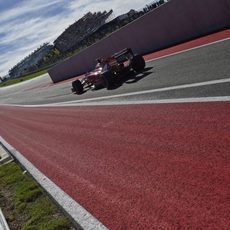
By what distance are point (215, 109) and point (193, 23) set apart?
1179cm

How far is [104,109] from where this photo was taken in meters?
12.8

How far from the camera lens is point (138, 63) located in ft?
52.5

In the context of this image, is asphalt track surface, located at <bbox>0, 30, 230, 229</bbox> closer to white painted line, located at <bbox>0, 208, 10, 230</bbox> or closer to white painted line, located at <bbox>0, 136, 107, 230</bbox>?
white painted line, located at <bbox>0, 136, 107, 230</bbox>

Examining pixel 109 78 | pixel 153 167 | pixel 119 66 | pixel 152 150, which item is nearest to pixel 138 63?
pixel 119 66

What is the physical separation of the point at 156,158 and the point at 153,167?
287 millimetres

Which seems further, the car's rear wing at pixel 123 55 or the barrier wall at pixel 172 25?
the barrier wall at pixel 172 25

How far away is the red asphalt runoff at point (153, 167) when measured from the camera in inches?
180

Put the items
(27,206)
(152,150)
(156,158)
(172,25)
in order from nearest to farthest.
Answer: (156,158)
(152,150)
(27,206)
(172,25)

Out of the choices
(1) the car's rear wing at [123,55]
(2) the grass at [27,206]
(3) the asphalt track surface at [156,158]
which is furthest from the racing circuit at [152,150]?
(1) the car's rear wing at [123,55]

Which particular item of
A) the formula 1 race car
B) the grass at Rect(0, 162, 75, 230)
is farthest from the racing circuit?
the formula 1 race car

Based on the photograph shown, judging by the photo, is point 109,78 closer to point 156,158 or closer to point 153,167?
point 156,158

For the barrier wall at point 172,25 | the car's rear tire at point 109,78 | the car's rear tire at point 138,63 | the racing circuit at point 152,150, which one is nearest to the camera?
the racing circuit at point 152,150

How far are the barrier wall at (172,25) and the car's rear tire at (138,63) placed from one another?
11.7 ft

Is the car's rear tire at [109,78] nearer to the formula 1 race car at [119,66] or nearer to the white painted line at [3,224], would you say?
the formula 1 race car at [119,66]
